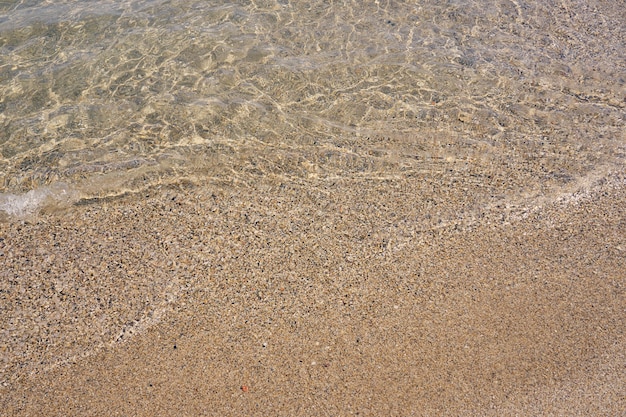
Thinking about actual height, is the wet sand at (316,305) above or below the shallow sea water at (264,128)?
below

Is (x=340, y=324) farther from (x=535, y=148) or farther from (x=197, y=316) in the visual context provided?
(x=535, y=148)

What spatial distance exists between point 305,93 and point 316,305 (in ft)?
10.0

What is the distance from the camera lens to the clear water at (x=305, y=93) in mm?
5184

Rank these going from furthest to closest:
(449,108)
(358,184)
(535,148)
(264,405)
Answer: (449,108), (535,148), (358,184), (264,405)

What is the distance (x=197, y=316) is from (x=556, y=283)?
2.67 metres

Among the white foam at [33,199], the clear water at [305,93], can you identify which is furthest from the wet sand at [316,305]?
the clear water at [305,93]

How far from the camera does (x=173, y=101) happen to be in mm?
6039

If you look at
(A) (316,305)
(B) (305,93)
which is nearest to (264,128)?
(B) (305,93)

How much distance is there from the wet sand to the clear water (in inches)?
16.6

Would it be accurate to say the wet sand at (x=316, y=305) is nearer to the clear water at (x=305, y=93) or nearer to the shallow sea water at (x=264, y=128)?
the shallow sea water at (x=264, y=128)

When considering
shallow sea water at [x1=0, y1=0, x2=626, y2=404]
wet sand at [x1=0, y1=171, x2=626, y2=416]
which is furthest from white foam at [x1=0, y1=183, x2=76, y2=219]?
wet sand at [x1=0, y1=171, x2=626, y2=416]

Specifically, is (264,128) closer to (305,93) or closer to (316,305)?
(305,93)

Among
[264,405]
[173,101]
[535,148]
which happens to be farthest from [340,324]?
[173,101]

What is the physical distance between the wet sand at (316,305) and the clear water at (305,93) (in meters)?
0.42
